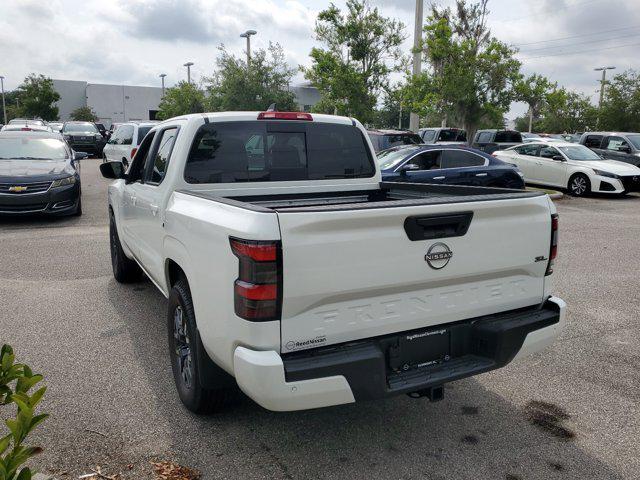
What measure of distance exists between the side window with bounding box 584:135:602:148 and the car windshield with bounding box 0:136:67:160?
649 inches

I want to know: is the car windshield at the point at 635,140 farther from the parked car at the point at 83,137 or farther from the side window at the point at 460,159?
the parked car at the point at 83,137

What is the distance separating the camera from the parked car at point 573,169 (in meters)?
15.7

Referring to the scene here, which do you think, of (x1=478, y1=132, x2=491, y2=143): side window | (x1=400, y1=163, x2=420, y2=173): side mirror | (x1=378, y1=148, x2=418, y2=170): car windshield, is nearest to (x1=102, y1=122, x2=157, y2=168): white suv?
(x1=378, y1=148, x2=418, y2=170): car windshield

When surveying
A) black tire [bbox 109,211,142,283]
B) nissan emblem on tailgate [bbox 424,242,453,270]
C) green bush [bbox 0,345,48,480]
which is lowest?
black tire [bbox 109,211,142,283]

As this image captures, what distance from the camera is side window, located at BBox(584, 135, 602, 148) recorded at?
19094mm

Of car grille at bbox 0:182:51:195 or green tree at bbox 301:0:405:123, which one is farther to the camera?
green tree at bbox 301:0:405:123

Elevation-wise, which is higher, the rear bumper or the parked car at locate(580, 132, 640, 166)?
the parked car at locate(580, 132, 640, 166)

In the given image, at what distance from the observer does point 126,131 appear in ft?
59.1

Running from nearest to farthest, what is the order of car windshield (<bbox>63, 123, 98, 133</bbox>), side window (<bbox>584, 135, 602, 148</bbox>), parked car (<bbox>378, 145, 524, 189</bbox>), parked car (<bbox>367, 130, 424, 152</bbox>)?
1. parked car (<bbox>378, 145, 524, 189</bbox>)
2. parked car (<bbox>367, 130, 424, 152</bbox>)
3. side window (<bbox>584, 135, 602, 148</bbox>)
4. car windshield (<bbox>63, 123, 98, 133</bbox>)

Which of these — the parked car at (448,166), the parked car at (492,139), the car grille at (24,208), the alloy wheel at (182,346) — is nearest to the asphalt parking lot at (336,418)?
the alloy wheel at (182,346)

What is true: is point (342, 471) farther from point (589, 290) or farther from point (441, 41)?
point (441, 41)

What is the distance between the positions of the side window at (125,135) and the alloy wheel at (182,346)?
14.5 m

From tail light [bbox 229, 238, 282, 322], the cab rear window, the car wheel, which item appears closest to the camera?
tail light [bbox 229, 238, 282, 322]

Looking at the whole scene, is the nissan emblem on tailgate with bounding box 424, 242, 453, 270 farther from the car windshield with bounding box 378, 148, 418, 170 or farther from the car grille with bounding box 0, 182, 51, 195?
the car windshield with bounding box 378, 148, 418, 170
